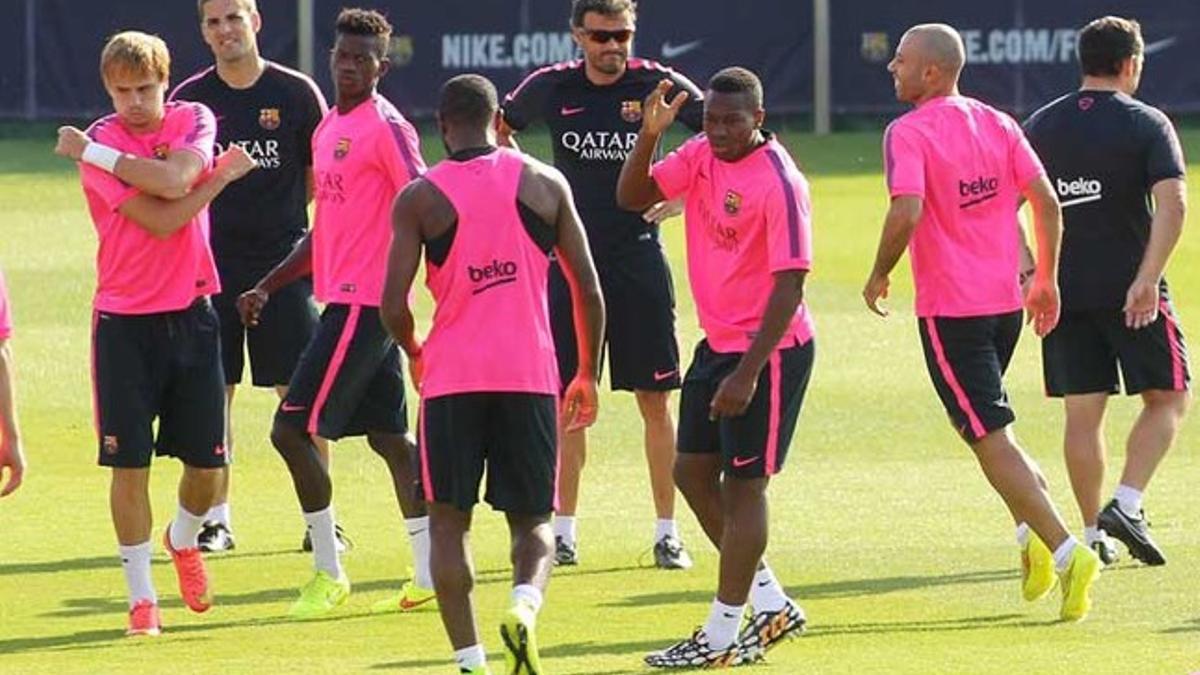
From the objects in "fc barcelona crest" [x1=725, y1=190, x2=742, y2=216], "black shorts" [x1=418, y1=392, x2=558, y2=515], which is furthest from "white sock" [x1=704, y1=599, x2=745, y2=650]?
"fc barcelona crest" [x1=725, y1=190, x2=742, y2=216]

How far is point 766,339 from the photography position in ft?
33.4

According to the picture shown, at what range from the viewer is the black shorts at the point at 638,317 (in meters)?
13.3

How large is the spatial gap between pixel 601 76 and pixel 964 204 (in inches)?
93.9

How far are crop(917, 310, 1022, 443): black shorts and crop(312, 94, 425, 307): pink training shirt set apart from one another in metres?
2.13

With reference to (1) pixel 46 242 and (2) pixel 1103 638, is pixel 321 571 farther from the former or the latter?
(1) pixel 46 242

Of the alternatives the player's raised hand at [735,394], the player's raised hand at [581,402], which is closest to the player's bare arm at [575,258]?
the player's raised hand at [581,402]

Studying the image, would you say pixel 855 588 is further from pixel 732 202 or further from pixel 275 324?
pixel 275 324

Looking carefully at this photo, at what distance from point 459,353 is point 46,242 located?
1774 cm

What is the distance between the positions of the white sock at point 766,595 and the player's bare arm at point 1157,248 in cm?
255

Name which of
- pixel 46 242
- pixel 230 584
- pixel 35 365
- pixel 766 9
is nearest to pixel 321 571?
pixel 230 584

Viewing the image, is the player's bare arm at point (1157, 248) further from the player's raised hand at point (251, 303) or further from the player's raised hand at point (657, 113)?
the player's raised hand at point (251, 303)

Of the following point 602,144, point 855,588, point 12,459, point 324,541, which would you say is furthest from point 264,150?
point 12,459

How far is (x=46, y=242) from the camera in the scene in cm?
2689

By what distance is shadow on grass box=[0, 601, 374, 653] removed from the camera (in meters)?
11.1
